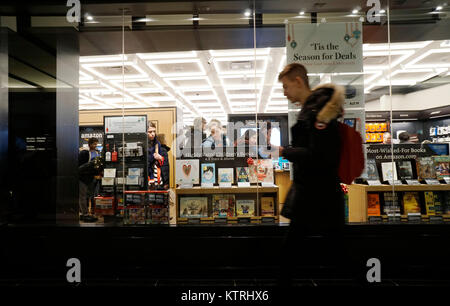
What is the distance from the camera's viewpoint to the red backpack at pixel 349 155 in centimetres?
177

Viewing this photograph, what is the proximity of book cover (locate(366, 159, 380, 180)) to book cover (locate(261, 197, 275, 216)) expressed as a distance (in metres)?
1.28

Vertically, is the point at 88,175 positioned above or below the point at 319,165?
below

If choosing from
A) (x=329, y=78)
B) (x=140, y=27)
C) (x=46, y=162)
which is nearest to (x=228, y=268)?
(x=329, y=78)

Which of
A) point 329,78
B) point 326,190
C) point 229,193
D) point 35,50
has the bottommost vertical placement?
point 229,193

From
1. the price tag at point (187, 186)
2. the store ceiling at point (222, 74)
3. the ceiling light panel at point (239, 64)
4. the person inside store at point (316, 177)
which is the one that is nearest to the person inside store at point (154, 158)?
the store ceiling at point (222, 74)

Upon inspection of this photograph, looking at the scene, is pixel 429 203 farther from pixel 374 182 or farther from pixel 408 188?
pixel 374 182

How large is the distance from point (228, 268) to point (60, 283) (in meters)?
1.73

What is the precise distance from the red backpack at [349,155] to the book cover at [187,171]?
6.87ft

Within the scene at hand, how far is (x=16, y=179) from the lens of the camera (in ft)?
12.6

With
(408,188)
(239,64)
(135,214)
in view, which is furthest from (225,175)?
(239,64)

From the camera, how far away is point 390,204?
3.37 meters

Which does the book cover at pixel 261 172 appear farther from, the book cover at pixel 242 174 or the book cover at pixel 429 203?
the book cover at pixel 429 203

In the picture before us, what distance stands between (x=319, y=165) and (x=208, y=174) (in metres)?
2.04

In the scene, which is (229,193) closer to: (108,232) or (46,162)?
(108,232)
